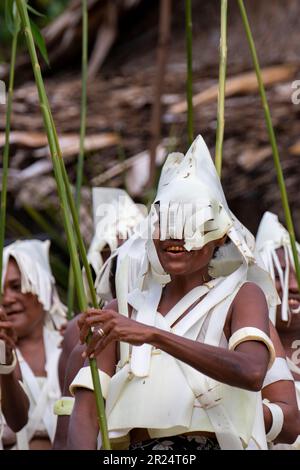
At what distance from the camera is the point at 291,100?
663 centimetres

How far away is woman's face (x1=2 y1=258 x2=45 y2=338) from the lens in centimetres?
498

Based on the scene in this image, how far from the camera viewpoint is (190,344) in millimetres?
3105

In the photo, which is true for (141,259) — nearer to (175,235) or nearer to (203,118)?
(175,235)

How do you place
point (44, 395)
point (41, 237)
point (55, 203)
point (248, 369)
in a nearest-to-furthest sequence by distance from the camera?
1. point (248, 369)
2. point (44, 395)
3. point (41, 237)
4. point (55, 203)

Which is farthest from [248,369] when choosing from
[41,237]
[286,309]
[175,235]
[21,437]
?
[41,237]

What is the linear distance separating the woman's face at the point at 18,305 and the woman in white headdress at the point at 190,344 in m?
1.56

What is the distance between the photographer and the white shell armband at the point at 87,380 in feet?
10.8

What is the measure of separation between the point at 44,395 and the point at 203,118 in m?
2.20

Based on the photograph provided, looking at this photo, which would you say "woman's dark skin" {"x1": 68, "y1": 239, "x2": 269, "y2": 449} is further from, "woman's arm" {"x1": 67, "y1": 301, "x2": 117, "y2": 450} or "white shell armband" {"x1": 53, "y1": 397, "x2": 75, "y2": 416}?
"white shell armband" {"x1": 53, "y1": 397, "x2": 75, "y2": 416}

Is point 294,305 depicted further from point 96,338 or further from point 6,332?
point 96,338

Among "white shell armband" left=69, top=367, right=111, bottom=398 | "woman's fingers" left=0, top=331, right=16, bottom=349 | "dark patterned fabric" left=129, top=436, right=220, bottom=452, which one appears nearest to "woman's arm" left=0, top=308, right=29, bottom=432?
"woman's fingers" left=0, top=331, right=16, bottom=349

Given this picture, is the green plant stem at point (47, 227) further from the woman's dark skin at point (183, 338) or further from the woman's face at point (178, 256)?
the woman's face at point (178, 256)

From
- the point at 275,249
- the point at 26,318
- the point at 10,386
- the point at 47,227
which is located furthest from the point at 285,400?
the point at 47,227

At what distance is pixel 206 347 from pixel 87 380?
334mm
